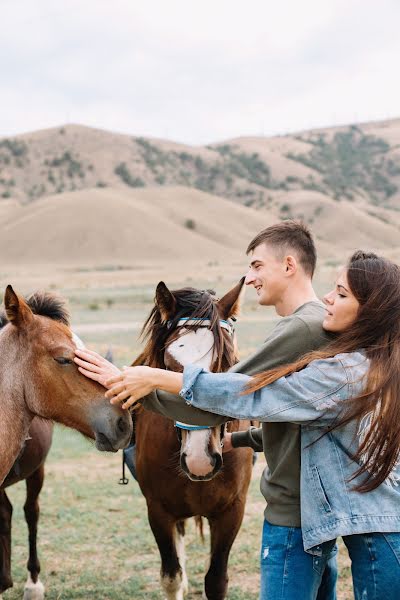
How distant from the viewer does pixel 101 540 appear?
732cm

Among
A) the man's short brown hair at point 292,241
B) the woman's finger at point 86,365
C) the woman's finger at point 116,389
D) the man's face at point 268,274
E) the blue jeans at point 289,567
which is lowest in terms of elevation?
the blue jeans at point 289,567

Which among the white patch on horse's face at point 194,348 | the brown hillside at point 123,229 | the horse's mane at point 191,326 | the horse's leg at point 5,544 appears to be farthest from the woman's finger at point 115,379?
the brown hillside at point 123,229

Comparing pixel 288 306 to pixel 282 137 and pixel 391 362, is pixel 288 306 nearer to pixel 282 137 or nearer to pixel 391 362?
pixel 391 362

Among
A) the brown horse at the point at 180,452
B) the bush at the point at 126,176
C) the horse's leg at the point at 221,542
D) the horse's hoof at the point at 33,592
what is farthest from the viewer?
the bush at the point at 126,176

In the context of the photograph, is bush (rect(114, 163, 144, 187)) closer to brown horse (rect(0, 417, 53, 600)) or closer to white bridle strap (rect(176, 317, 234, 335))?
brown horse (rect(0, 417, 53, 600))

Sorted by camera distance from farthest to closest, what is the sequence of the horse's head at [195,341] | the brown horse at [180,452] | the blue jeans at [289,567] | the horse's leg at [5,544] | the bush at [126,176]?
the bush at [126,176] < the horse's leg at [5,544] < the brown horse at [180,452] < the horse's head at [195,341] < the blue jeans at [289,567]

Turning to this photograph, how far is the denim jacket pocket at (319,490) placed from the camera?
9.08 ft

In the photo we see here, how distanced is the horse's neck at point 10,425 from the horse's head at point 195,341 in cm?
84

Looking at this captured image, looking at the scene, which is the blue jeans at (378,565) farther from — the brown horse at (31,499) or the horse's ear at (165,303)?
the brown horse at (31,499)

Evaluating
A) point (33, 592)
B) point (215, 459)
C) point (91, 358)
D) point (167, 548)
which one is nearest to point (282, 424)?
point (215, 459)

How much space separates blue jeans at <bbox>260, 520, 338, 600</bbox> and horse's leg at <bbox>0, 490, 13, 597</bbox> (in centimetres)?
359

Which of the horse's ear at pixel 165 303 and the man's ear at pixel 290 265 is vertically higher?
the man's ear at pixel 290 265

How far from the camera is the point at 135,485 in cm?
946

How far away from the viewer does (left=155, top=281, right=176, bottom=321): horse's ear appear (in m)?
4.10
